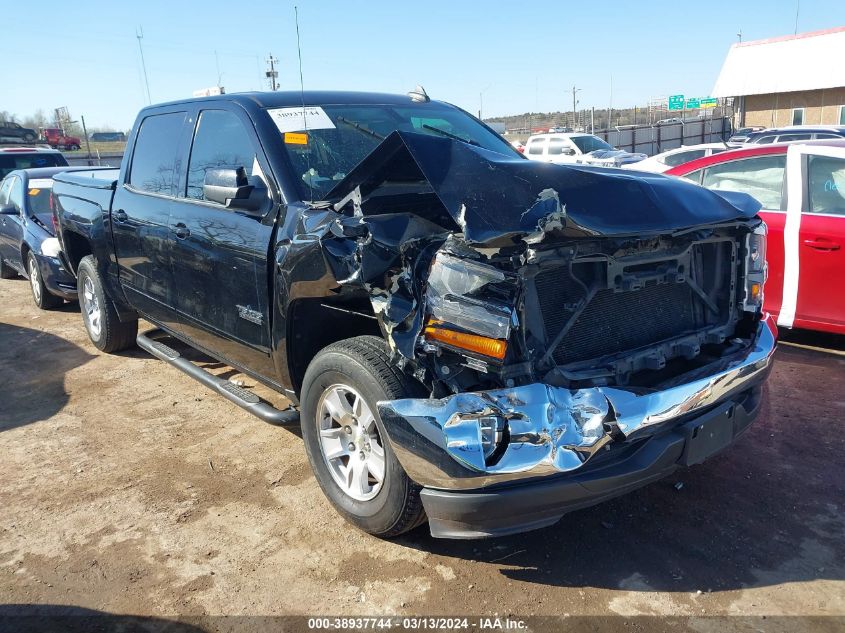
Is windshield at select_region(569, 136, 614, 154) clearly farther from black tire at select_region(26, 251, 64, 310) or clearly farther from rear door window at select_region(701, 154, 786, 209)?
black tire at select_region(26, 251, 64, 310)

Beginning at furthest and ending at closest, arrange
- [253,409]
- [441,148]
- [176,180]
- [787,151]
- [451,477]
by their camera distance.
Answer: [787,151] → [176,180] → [253,409] → [441,148] → [451,477]

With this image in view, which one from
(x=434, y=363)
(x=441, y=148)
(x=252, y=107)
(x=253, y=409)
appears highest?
(x=252, y=107)

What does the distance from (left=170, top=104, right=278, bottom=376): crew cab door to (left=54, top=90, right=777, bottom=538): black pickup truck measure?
17 millimetres

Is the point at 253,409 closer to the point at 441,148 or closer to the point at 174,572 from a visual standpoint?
the point at 174,572

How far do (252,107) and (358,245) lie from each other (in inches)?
58.7

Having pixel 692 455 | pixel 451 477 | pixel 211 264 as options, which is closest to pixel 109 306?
pixel 211 264

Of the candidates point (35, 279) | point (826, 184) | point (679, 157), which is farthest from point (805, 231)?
point (679, 157)

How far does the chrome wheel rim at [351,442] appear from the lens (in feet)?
10.2

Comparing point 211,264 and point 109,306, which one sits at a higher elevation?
point 211,264

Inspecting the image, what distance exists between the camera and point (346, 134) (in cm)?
399

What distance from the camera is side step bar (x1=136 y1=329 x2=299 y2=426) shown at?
374cm

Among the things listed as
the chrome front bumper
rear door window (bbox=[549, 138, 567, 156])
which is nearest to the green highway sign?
rear door window (bbox=[549, 138, 567, 156])

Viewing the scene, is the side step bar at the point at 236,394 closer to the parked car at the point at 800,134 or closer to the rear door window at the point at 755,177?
the rear door window at the point at 755,177

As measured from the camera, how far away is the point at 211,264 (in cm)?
404
